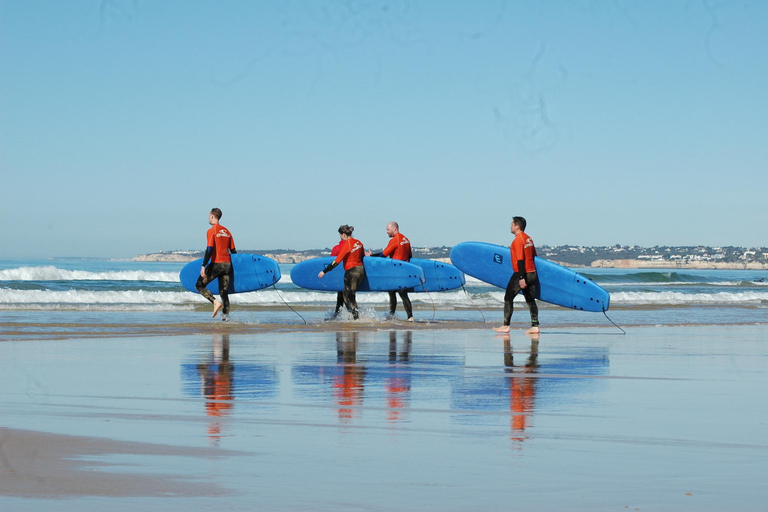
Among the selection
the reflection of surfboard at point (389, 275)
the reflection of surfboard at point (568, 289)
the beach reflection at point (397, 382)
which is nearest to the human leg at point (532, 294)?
the reflection of surfboard at point (568, 289)

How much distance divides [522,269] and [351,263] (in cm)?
320

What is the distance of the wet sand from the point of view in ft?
11.5

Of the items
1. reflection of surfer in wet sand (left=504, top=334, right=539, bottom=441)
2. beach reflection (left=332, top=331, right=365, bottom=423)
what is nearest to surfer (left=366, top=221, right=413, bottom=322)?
beach reflection (left=332, top=331, right=365, bottom=423)

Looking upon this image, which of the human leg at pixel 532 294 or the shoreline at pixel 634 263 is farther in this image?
the shoreline at pixel 634 263

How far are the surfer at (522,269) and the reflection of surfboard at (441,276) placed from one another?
177 inches

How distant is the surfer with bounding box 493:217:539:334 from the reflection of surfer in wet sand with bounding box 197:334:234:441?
435 centimetres

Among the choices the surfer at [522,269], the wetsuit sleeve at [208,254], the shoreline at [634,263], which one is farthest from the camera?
the shoreline at [634,263]

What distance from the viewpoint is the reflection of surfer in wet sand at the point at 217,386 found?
5277 millimetres

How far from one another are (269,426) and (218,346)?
5296 millimetres

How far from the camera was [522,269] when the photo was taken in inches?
479

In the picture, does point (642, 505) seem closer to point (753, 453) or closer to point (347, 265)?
point (753, 453)

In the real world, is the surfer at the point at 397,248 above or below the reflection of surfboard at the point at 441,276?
above

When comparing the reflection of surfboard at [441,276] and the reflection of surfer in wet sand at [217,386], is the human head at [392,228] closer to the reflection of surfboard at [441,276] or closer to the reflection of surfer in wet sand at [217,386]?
the reflection of surfboard at [441,276]

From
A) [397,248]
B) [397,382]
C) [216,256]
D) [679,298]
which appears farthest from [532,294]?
[679,298]
